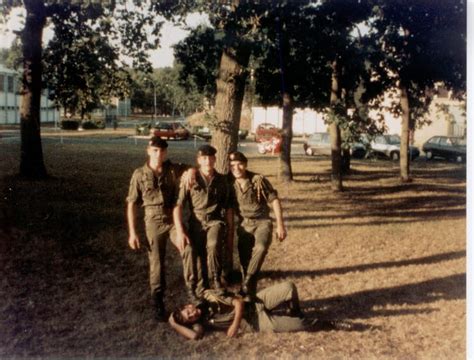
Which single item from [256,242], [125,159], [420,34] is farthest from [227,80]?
[125,159]

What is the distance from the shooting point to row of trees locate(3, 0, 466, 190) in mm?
7430

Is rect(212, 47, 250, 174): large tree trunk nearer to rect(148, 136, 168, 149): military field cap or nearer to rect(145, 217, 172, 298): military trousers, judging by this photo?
rect(148, 136, 168, 149): military field cap

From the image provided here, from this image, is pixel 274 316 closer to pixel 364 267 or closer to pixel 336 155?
pixel 364 267

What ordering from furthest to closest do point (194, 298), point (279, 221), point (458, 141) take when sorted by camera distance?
point (458, 141) → point (279, 221) → point (194, 298)

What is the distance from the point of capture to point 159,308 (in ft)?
17.9

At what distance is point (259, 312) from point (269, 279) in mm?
1951

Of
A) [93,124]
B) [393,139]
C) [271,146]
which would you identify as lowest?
[271,146]

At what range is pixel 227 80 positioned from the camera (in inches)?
292

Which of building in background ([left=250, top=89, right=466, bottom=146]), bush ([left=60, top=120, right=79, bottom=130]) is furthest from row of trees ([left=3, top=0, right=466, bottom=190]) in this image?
bush ([left=60, top=120, right=79, bottom=130])

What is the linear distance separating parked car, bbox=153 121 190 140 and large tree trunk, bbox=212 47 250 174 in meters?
31.6

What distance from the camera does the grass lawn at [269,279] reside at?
4867mm

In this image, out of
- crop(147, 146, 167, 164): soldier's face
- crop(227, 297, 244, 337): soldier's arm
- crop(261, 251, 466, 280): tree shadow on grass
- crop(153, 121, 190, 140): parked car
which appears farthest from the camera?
crop(153, 121, 190, 140): parked car

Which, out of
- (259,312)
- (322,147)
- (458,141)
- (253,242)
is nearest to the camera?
(259,312)

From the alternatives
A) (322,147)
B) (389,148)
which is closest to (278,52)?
(322,147)
